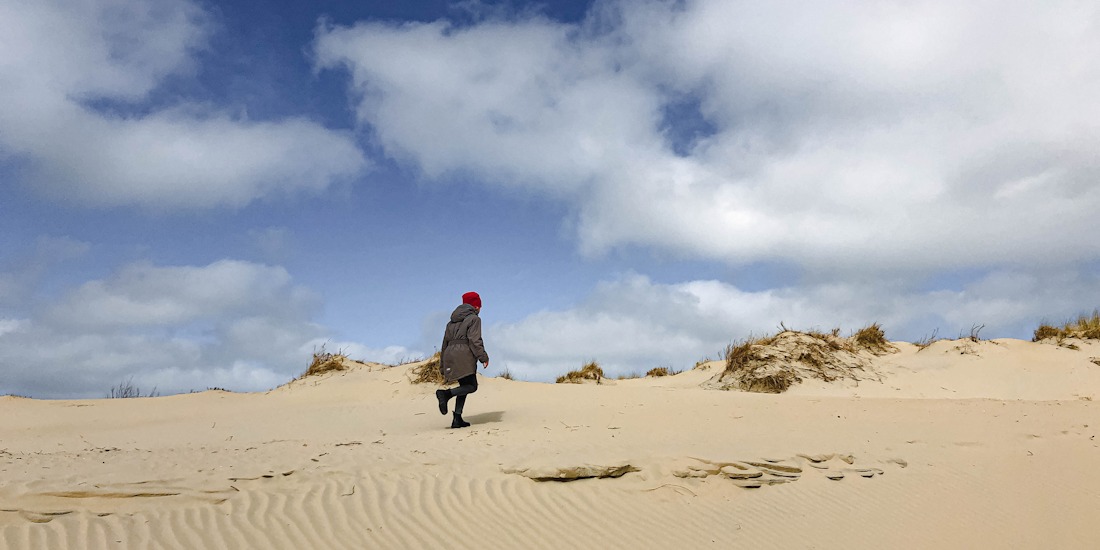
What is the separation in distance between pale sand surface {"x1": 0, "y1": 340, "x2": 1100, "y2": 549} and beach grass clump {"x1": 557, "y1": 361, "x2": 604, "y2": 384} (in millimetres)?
7312

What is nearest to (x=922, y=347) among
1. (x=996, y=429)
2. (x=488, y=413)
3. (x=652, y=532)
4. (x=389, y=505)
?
(x=996, y=429)

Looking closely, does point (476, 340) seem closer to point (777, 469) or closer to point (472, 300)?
point (472, 300)

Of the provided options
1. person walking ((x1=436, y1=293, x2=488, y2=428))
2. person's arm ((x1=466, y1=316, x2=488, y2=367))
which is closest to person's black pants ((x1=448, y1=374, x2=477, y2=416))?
person walking ((x1=436, y1=293, x2=488, y2=428))

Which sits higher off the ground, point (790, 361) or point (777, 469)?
point (790, 361)

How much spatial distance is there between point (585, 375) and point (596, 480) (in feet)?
44.5

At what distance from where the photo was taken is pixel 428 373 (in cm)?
1711

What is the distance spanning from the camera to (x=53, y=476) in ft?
20.7

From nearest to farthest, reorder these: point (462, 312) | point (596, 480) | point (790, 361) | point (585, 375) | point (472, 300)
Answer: point (596, 480), point (462, 312), point (472, 300), point (790, 361), point (585, 375)

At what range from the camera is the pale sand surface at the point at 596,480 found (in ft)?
18.7

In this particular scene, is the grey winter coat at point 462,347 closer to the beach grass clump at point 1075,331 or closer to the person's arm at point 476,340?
the person's arm at point 476,340

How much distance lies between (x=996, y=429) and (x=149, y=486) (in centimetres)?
1126

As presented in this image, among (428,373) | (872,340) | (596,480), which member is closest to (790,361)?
(872,340)

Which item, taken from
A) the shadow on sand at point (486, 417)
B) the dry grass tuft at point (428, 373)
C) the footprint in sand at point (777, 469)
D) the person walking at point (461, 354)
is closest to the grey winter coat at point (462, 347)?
the person walking at point (461, 354)

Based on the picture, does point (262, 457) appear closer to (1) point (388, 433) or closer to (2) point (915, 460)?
(1) point (388, 433)
